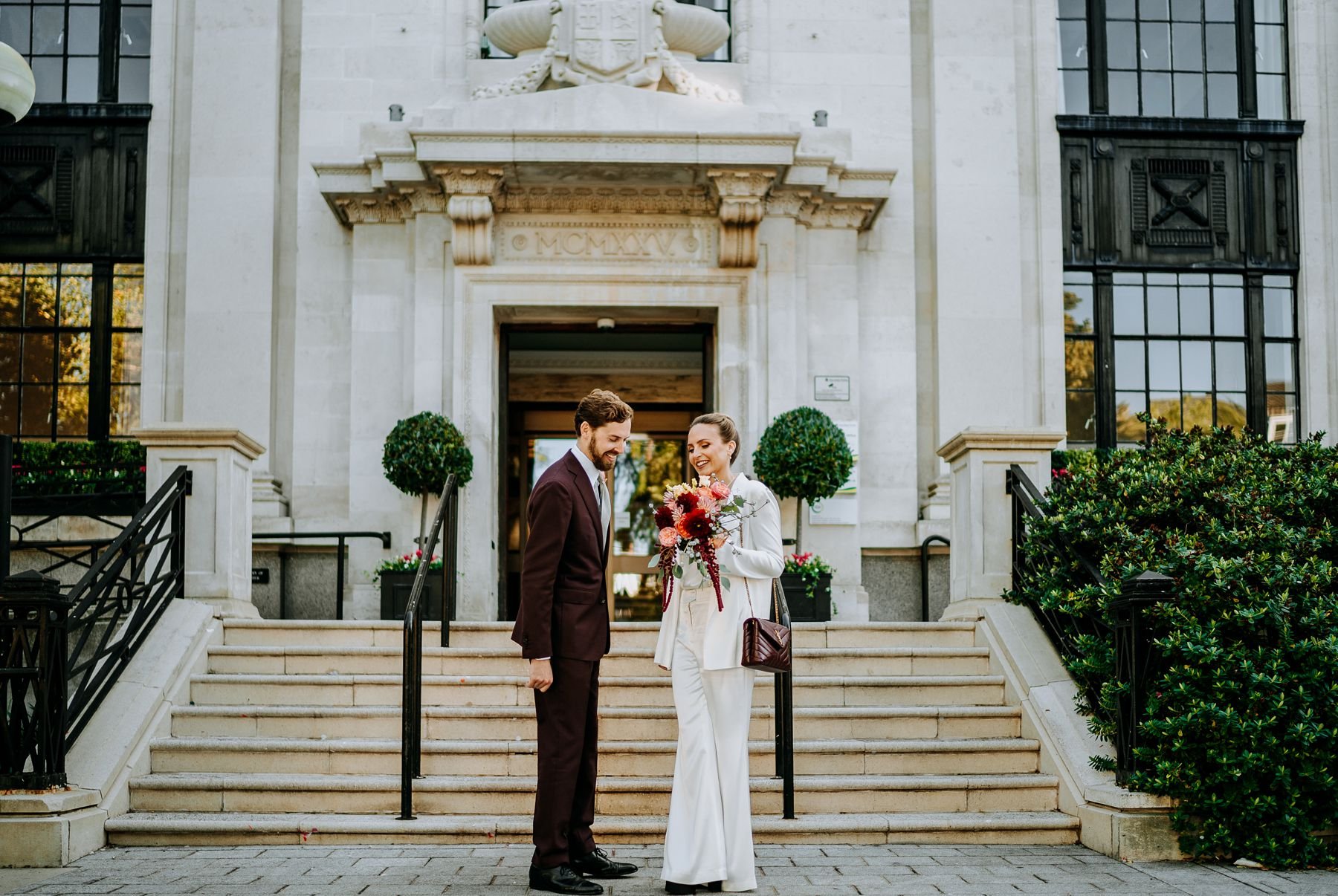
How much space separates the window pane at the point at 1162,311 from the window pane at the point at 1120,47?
7.81ft

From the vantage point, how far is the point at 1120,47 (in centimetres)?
1567

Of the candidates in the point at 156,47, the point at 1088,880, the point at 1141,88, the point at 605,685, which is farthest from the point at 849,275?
the point at 1088,880

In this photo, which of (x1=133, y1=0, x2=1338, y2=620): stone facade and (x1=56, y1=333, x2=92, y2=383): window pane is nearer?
(x1=133, y1=0, x2=1338, y2=620): stone facade

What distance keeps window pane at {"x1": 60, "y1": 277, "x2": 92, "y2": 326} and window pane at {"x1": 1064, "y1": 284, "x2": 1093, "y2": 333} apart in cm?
987

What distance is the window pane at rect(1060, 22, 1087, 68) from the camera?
15.7 metres

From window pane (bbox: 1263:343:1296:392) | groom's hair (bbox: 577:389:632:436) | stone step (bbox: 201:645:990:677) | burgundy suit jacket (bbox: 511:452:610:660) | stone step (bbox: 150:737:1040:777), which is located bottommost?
stone step (bbox: 150:737:1040:777)

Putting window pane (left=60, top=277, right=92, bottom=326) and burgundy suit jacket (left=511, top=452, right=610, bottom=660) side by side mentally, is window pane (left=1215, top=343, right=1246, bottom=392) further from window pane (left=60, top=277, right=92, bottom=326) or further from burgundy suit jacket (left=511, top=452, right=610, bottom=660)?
window pane (left=60, top=277, right=92, bottom=326)

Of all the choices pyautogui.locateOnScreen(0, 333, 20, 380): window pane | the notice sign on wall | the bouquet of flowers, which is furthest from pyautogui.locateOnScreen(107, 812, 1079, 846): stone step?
pyautogui.locateOnScreen(0, 333, 20, 380): window pane

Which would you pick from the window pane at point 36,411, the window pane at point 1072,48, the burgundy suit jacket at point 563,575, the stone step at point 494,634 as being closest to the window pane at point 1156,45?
the window pane at point 1072,48

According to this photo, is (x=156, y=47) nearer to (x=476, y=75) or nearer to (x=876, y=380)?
(x=476, y=75)

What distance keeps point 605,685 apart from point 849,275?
247 inches

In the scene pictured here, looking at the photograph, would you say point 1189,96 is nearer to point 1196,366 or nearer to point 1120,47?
point 1120,47

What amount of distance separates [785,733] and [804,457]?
5297 millimetres

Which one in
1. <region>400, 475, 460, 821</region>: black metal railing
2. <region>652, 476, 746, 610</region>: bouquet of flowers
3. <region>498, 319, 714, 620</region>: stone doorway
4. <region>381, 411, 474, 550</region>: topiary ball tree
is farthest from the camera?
<region>498, 319, 714, 620</region>: stone doorway
